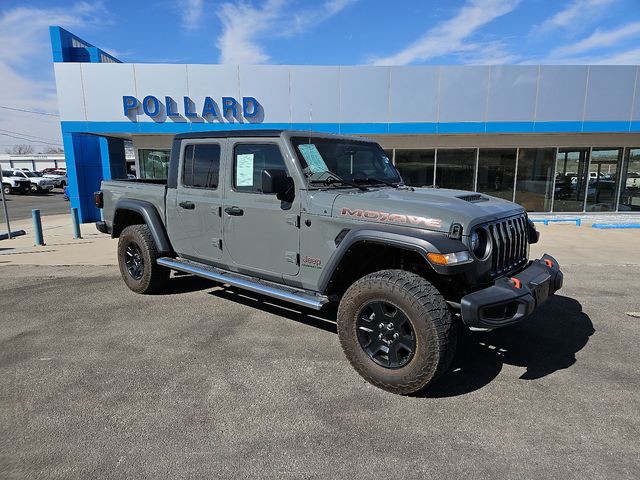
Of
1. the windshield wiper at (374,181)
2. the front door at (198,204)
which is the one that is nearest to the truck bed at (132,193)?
the front door at (198,204)

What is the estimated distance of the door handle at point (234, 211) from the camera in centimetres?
421

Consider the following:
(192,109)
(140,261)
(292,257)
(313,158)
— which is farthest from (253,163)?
(192,109)

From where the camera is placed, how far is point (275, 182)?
11.6 ft

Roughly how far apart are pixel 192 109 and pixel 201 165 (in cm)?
830

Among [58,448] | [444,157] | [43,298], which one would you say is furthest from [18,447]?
[444,157]

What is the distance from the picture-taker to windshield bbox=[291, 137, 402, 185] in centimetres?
391

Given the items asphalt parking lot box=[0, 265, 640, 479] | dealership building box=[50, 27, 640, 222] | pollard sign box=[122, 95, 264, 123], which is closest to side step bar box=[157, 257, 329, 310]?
asphalt parking lot box=[0, 265, 640, 479]

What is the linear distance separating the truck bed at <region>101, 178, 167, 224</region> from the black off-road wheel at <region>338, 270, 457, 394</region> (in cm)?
305

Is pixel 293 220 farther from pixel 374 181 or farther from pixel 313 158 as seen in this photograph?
pixel 374 181

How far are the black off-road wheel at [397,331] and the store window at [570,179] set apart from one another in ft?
41.8

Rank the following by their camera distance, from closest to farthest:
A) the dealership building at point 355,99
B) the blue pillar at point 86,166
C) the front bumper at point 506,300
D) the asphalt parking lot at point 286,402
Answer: the asphalt parking lot at point 286,402 → the front bumper at point 506,300 → the dealership building at point 355,99 → the blue pillar at point 86,166

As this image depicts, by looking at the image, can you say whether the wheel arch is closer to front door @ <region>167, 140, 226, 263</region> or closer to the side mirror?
front door @ <region>167, 140, 226, 263</region>

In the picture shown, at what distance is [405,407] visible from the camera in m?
3.06

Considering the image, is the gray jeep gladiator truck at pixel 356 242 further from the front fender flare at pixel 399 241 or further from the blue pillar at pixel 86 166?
the blue pillar at pixel 86 166
